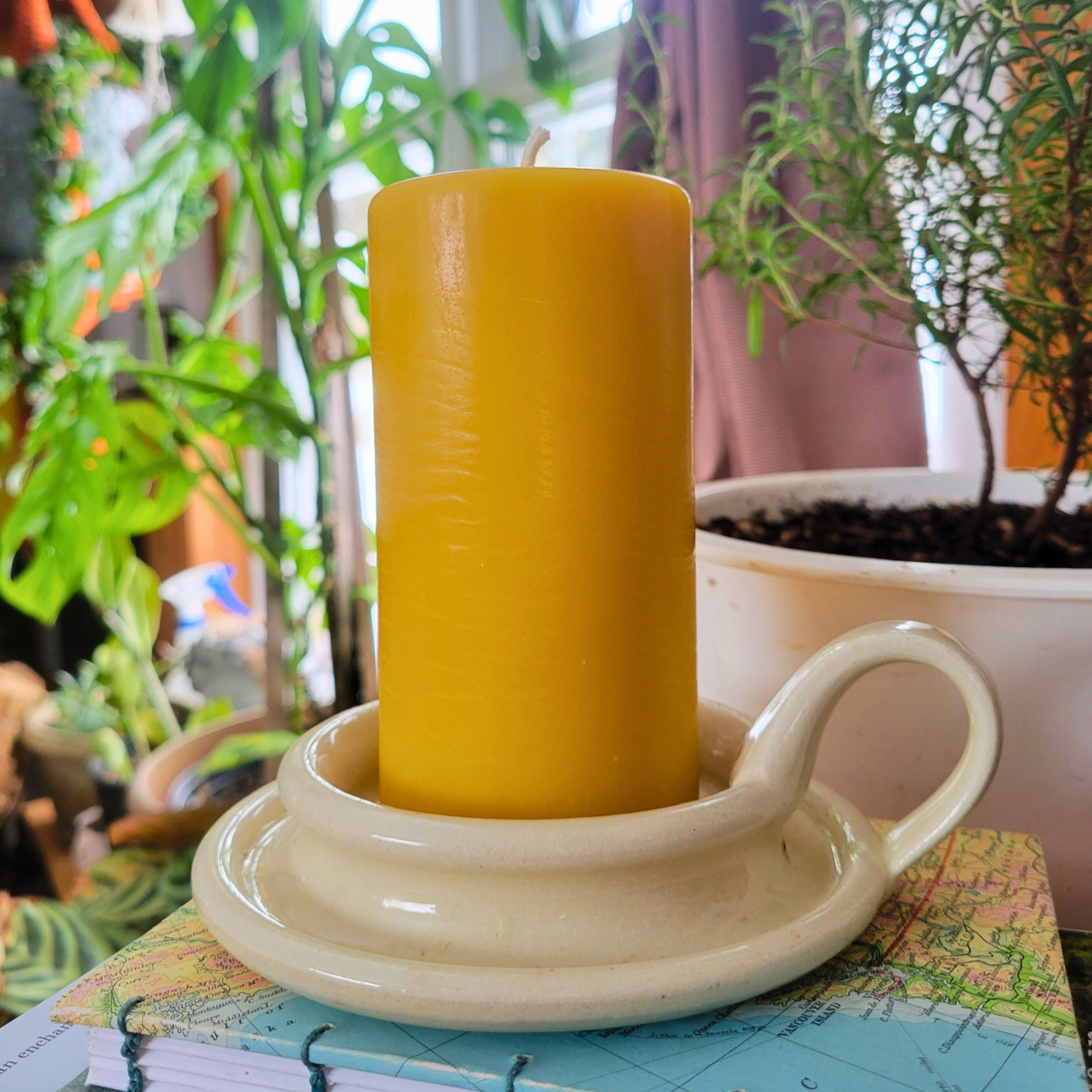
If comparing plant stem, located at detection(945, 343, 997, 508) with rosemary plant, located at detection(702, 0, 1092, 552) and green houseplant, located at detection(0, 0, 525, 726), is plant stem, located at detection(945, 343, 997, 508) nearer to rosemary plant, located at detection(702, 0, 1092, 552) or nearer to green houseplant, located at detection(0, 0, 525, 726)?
rosemary plant, located at detection(702, 0, 1092, 552)

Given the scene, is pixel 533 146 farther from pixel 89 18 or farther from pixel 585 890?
pixel 89 18

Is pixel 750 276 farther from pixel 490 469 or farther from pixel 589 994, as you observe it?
pixel 589 994

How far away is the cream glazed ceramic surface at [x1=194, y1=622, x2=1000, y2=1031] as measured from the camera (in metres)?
0.26

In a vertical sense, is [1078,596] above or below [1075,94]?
below

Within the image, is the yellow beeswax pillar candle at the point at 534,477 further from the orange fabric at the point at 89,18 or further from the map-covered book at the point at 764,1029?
the orange fabric at the point at 89,18

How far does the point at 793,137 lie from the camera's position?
0.52m

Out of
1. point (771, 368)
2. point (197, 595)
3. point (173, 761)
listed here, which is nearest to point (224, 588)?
point (197, 595)

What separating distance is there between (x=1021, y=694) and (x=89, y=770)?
1603 millimetres

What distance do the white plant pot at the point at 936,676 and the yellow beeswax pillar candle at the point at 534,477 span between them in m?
0.15

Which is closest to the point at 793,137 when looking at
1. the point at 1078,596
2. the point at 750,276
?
the point at 750,276

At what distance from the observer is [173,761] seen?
142cm

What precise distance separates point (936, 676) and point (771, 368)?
55cm

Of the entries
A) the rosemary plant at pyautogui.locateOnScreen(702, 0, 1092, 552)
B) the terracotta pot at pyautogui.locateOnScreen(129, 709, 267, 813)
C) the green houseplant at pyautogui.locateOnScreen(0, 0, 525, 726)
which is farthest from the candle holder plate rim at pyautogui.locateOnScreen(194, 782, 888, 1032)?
the terracotta pot at pyautogui.locateOnScreen(129, 709, 267, 813)

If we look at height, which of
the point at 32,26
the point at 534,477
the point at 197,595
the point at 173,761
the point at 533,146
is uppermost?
the point at 32,26
